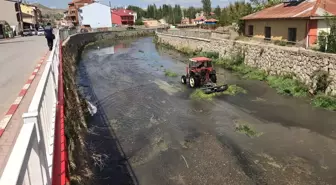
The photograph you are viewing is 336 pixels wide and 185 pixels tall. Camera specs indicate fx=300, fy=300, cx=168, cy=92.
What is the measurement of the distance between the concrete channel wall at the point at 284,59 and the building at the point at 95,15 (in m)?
69.5

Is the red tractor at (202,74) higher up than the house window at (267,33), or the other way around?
the house window at (267,33)

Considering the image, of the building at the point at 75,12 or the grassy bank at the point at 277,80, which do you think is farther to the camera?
the building at the point at 75,12

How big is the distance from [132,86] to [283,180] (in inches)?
537

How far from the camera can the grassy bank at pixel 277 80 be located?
1431 centimetres

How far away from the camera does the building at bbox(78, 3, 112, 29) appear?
303 ft

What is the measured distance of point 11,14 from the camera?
4991 centimetres

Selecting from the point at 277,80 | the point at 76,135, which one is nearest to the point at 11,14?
the point at 277,80

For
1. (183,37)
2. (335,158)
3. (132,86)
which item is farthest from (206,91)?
(183,37)

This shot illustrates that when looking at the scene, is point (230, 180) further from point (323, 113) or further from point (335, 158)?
point (323, 113)

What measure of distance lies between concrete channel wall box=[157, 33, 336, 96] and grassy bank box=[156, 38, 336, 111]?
0.36m

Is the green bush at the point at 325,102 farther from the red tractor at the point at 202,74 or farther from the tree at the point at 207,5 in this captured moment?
the tree at the point at 207,5

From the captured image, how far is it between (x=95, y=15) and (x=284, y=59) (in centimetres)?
8327

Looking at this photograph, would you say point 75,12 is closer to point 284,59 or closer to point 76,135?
point 284,59

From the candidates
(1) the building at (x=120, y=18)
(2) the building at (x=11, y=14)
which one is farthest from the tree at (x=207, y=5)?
(2) the building at (x=11, y=14)
